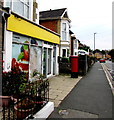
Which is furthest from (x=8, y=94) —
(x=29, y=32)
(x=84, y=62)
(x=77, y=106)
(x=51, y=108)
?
(x=84, y=62)

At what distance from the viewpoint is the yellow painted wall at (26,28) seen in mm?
5934

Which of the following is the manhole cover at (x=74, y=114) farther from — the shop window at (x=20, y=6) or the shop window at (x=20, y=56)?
the shop window at (x=20, y=6)

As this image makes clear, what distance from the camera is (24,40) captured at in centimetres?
731

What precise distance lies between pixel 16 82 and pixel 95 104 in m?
2.95

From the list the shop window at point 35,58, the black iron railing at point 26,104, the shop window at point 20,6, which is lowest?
the black iron railing at point 26,104

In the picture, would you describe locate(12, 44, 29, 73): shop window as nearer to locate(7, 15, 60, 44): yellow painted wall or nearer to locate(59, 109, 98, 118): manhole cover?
locate(7, 15, 60, 44): yellow painted wall

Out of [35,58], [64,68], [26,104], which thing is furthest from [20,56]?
[64,68]

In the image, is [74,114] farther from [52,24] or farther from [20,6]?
[52,24]

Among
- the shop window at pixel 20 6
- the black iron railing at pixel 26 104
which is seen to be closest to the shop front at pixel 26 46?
the shop window at pixel 20 6

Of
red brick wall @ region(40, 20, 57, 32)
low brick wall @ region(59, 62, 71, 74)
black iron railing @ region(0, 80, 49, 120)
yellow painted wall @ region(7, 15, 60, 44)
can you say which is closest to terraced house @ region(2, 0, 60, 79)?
yellow painted wall @ region(7, 15, 60, 44)

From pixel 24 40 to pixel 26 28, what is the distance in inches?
24.1

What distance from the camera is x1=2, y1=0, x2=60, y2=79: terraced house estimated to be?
5.84 m

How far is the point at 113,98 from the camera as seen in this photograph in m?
5.99

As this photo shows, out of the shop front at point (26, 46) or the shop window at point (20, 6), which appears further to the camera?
the shop window at point (20, 6)
